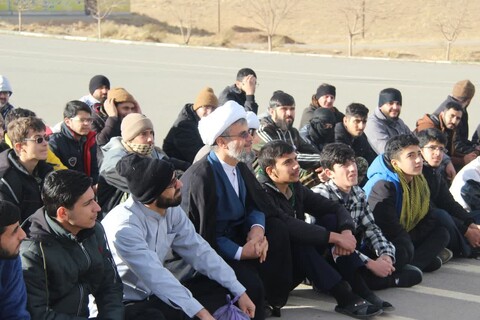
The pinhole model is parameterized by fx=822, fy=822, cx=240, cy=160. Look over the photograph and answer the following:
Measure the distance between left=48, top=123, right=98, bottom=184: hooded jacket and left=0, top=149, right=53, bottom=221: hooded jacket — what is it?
1.52 meters

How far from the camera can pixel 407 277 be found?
6.57 meters

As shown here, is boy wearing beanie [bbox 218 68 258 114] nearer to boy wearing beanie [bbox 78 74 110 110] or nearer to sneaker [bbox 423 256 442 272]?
boy wearing beanie [bbox 78 74 110 110]

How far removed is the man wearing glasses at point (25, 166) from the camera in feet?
19.0

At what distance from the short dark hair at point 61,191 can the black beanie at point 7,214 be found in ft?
0.93

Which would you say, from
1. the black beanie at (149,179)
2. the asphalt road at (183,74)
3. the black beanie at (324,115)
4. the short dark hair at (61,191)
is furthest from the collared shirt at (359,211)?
the asphalt road at (183,74)

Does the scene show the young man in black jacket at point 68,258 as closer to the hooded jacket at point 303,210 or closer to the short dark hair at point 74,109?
the hooded jacket at point 303,210

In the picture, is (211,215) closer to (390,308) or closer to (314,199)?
(314,199)

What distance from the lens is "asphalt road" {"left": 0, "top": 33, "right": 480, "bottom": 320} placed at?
633 centimetres

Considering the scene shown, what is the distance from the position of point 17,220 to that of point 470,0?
63166 mm

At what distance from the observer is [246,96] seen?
37.6 ft

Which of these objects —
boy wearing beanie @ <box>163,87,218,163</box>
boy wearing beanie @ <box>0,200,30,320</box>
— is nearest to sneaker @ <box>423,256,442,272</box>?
boy wearing beanie @ <box>163,87,218,163</box>

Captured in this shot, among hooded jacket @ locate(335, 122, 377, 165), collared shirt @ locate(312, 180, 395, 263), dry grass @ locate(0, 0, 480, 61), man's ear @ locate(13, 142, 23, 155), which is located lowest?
collared shirt @ locate(312, 180, 395, 263)

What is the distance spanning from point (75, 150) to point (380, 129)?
387 cm

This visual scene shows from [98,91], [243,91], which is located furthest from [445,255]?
[243,91]
